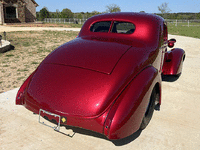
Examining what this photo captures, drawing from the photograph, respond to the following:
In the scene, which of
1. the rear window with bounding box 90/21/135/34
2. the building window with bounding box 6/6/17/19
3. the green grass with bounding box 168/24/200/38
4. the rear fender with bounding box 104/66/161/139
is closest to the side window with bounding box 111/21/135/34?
the rear window with bounding box 90/21/135/34

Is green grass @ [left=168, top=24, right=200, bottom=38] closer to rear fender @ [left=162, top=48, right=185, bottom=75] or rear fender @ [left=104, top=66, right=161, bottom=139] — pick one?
rear fender @ [left=162, top=48, right=185, bottom=75]

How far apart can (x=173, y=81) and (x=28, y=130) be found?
11.9 feet

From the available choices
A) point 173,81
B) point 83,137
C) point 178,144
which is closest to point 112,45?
point 83,137

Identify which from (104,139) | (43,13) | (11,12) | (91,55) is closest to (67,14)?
(43,13)

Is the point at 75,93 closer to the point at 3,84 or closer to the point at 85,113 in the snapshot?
the point at 85,113

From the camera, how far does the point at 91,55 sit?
2.59 m

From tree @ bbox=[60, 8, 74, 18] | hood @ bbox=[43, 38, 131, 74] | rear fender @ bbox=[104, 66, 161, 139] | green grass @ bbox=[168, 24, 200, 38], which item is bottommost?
rear fender @ bbox=[104, 66, 161, 139]

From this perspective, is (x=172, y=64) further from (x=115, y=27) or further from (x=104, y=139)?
(x=104, y=139)

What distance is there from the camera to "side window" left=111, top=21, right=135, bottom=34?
11.3 ft

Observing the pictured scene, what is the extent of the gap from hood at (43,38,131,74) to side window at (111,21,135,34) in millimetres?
711

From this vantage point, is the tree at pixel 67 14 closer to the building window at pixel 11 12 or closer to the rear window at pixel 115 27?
the building window at pixel 11 12

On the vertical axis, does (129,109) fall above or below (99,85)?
below

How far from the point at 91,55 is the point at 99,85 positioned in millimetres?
537

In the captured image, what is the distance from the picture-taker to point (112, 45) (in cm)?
278
